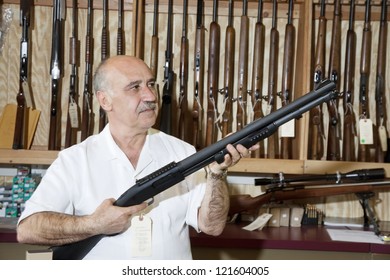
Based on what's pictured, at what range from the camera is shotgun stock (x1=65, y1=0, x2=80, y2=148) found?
2.65m

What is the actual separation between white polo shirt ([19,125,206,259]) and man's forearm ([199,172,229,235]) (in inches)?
1.5

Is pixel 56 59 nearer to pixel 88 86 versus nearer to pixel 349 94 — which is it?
pixel 88 86

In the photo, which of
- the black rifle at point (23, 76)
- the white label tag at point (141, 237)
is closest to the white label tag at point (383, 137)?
the white label tag at point (141, 237)

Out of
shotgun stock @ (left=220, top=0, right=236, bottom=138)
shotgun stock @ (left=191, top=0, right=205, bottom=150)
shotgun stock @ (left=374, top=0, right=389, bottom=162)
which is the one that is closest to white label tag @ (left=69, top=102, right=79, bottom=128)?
shotgun stock @ (left=191, top=0, right=205, bottom=150)

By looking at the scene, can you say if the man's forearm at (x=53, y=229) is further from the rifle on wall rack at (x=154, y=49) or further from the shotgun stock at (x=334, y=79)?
the shotgun stock at (x=334, y=79)

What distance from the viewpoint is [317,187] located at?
2.58m

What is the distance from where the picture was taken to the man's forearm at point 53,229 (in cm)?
158

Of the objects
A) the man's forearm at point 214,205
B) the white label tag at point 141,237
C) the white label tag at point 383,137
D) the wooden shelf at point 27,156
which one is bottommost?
the white label tag at point 141,237

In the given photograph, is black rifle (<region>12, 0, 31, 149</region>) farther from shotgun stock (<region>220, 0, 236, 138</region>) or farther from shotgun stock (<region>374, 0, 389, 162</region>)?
shotgun stock (<region>374, 0, 389, 162</region>)

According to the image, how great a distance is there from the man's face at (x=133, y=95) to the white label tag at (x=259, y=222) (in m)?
0.99

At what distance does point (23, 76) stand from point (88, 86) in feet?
1.16

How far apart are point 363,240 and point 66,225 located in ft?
4.58

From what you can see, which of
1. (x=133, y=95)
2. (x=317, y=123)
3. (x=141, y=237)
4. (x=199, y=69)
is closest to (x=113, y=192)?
(x=141, y=237)
